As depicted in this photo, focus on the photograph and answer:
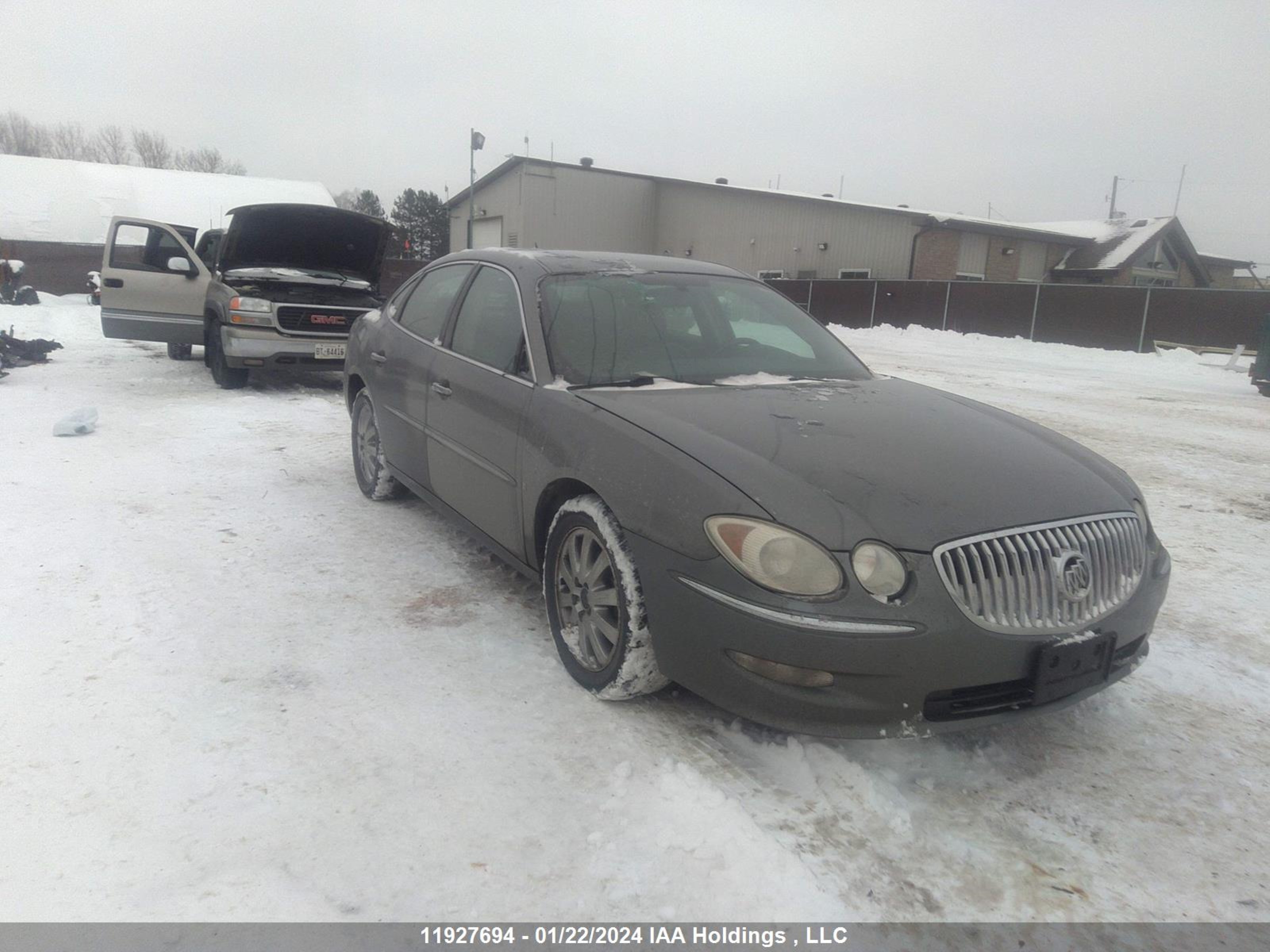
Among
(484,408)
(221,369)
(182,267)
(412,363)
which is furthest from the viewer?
(182,267)

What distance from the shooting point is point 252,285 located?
923 cm

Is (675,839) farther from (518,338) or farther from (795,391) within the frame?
(518,338)

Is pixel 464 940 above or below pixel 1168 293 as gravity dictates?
below

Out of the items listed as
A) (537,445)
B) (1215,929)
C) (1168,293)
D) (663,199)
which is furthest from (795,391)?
(663,199)

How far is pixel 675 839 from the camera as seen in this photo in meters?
2.34

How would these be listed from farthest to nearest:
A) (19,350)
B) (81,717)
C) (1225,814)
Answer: (19,350) → (81,717) → (1225,814)

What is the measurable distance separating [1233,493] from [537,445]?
18.1ft

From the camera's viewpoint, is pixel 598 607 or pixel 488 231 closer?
pixel 598 607

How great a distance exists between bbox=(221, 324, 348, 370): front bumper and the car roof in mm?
5146

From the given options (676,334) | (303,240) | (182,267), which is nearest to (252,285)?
(303,240)

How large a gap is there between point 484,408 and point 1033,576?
227 centimetres

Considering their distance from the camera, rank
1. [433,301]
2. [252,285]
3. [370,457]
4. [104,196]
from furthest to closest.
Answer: [104,196], [252,285], [370,457], [433,301]

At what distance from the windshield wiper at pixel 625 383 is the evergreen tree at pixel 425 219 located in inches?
2041

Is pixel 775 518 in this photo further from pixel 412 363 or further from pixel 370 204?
pixel 370 204
